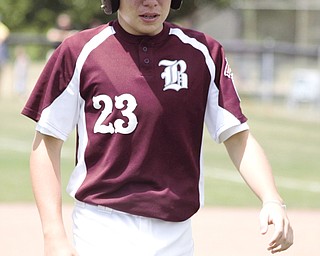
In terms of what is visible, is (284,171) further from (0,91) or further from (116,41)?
(0,91)

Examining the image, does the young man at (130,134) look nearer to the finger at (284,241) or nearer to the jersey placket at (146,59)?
the jersey placket at (146,59)

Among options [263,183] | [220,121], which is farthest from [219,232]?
[263,183]

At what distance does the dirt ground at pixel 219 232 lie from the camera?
8.78m

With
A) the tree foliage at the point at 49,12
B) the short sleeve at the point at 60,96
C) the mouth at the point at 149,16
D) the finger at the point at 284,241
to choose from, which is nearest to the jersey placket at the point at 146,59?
the mouth at the point at 149,16

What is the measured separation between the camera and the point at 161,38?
4172 millimetres

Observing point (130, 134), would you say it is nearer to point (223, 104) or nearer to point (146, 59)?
point (146, 59)

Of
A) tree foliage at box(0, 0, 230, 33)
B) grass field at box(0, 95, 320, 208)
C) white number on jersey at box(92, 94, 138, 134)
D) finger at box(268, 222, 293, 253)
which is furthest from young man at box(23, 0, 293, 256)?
tree foliage at box(0, 0, 230, 33)

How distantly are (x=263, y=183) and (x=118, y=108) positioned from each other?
0.62 meters

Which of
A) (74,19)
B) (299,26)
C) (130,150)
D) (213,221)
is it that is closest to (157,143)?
(130,150)

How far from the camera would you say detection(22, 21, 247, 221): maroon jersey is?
13.3ft

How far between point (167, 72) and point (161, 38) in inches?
6.2

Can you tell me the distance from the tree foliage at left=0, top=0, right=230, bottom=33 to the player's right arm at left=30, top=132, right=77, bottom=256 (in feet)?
90.2

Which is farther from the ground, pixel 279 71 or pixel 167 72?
pixel 167 72

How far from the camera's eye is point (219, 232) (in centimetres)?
974
